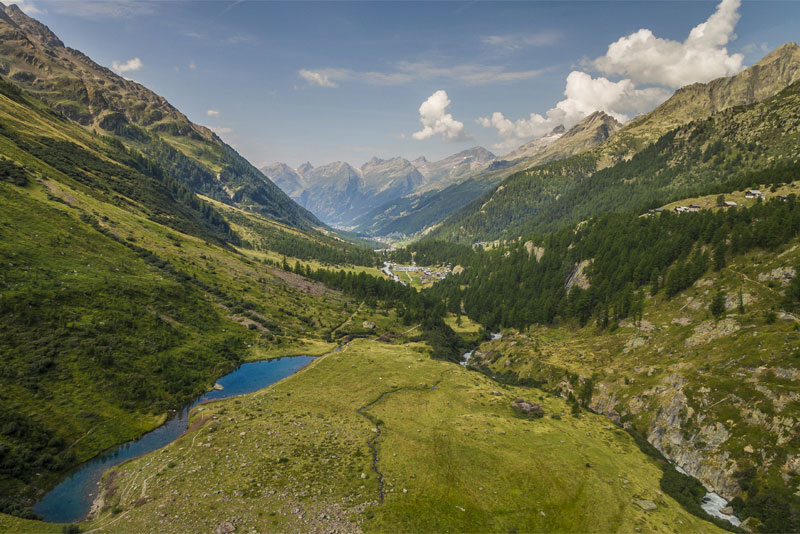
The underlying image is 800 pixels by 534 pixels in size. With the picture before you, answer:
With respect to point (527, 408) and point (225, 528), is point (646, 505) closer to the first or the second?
point (527, 408)

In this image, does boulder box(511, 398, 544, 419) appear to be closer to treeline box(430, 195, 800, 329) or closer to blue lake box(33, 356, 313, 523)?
treeline box(430, 195, 800, 329)

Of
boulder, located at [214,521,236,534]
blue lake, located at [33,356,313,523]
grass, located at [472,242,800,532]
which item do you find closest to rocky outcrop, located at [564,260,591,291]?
grass, located at [472,242,800,532]

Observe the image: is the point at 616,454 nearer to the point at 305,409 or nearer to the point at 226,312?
the point at 305,409

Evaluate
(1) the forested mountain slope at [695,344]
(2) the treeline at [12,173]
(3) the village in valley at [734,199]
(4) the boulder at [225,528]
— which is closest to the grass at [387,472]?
(4) the boulder at [225,528]

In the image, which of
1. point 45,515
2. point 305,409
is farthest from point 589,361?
point 45,515

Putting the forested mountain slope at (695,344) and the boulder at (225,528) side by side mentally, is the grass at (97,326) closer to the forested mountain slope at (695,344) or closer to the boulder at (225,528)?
the boulder at (225,528)
